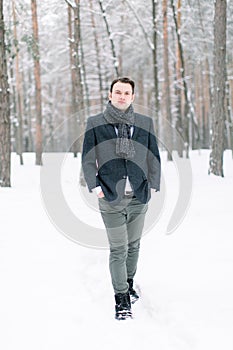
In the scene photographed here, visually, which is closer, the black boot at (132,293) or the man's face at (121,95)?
the man's face at (121,95)

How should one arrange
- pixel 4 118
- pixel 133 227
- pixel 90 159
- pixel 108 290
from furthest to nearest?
pixel 4 118
pixel 108 290
pixel 133 227
pixel 90 159

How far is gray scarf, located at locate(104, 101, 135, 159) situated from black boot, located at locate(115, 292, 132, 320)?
1233 millimetres

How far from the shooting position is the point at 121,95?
11.6 ft

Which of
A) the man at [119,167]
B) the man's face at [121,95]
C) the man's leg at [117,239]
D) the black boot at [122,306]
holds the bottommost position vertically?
the black boot at [122,306]

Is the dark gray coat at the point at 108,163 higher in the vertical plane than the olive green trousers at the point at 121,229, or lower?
higher

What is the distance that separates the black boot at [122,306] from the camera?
3.60 m

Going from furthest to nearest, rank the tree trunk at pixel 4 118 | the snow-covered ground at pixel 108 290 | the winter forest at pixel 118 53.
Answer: the winter forest at pixel 118 53, the tree trunk at pixel 4 118, the snow-covered ground at pixel 108 290

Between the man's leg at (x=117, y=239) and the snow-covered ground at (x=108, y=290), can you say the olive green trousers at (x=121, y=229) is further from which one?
the snow-covered ground at (x=108, y=290)

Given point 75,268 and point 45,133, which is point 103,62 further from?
point 75,268

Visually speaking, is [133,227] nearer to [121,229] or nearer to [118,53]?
[121,229]

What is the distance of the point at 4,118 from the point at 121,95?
7115mm

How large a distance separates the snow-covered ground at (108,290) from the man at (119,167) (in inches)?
13.1

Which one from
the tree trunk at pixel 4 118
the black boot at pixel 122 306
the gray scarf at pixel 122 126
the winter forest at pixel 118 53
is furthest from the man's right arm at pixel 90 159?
the tree trunk at pixel 4 118

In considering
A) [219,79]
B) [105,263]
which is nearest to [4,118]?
[219,79]
